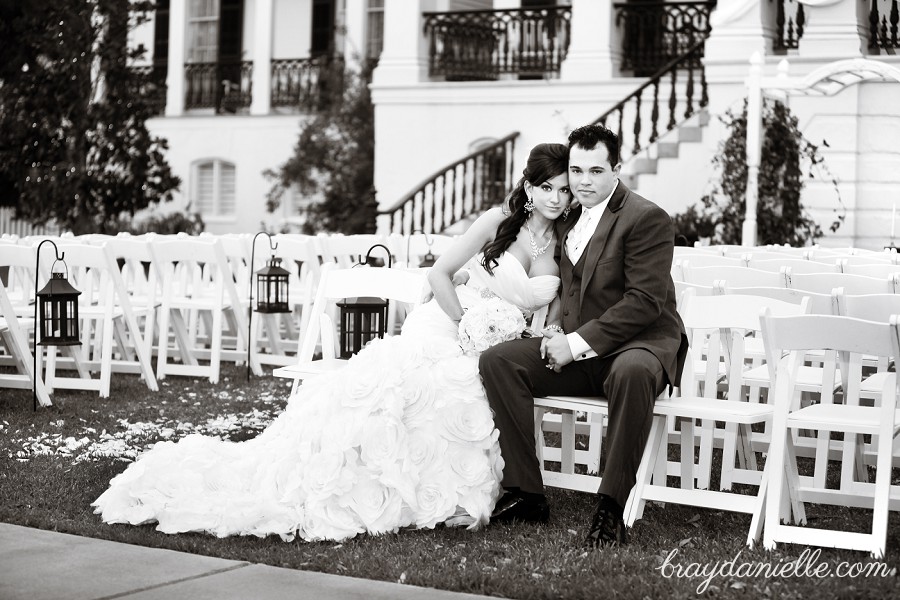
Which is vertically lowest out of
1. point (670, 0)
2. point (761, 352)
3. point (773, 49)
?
point (761, 352)

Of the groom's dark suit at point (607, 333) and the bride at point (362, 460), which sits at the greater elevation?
the groom's dark suit at point (607, 333)

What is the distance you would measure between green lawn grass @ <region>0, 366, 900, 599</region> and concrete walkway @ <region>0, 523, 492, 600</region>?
6.0 inches

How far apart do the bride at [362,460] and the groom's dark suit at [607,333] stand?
0.37 ft

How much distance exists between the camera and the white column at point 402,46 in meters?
20.4

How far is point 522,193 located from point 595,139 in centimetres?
53

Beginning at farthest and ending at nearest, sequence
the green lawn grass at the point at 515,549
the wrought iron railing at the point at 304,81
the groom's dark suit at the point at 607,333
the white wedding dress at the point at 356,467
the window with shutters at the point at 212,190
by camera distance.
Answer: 1. the window with shutters at the point at 212,190
2. the wrought iron railing at the point at 304,81
3. the groom's dark suit at the point at 607,333
4. the white wedding dress at the point at 356,467
5. the green lawn grass at the point at 515,549

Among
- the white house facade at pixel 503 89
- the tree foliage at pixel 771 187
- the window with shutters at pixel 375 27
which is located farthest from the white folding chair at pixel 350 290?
the window with shutters at pixel 375 27

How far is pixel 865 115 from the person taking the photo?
15.7 m

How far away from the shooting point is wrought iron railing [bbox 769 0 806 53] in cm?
1684

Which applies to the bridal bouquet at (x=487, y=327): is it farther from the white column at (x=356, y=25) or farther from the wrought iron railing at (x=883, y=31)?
the white column at (x=356, y=25)

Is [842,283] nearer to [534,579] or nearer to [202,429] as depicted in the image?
[534,579]

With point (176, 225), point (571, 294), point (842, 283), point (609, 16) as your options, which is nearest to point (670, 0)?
point (609, 16)

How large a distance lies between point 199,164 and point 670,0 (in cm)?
1033

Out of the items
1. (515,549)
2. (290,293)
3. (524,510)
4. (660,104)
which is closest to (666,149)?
(660,104)
